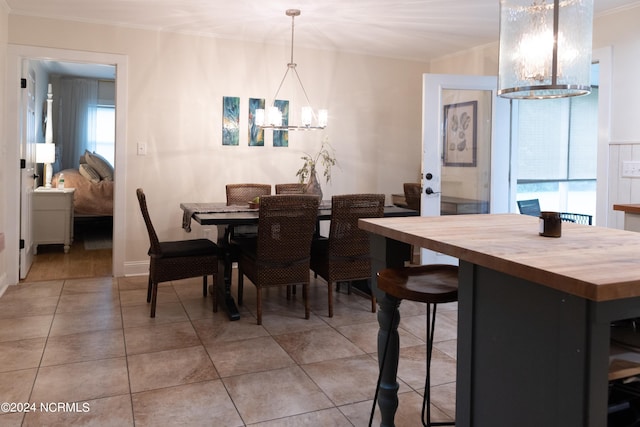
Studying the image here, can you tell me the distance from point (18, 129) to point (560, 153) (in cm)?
601

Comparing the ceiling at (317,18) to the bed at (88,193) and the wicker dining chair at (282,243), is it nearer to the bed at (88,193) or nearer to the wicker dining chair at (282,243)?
the wicker dining chair at (282,243)

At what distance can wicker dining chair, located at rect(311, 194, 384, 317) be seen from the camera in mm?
3555

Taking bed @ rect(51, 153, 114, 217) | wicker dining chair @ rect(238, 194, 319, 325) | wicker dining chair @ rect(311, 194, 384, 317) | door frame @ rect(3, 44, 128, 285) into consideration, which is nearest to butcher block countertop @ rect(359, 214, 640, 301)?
wicker dining chair @ rect(238, 194, 319, 325)

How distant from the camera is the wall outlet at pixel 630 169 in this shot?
375cm

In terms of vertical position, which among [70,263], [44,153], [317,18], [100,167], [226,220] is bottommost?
[70,263]

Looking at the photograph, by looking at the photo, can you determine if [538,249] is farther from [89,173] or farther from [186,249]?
[89,173]

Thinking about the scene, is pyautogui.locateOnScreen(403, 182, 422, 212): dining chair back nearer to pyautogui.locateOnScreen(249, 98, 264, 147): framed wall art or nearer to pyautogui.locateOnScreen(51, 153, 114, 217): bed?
pyautogui.locateOnScreen(249, 98, 264, 147): framed wall art

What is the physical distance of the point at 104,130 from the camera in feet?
28.1

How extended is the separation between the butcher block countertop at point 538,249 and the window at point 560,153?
4.54 meters

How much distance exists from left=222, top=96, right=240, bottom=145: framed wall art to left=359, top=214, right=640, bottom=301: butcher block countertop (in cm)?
334

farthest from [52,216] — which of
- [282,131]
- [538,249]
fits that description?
[538,249]

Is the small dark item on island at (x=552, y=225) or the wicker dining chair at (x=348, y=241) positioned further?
the wicker dining chair at (x=348, y=241)

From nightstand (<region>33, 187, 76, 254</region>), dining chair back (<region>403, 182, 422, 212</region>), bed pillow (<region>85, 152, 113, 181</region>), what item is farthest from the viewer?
bed pillow (<region>85, 152, 113, 181</region>)

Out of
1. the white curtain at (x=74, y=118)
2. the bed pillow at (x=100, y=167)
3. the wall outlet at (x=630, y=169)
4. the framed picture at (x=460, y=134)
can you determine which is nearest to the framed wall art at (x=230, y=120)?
the framed picture at (x=460, y=134)
